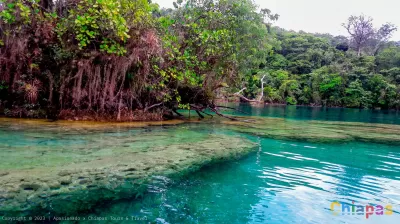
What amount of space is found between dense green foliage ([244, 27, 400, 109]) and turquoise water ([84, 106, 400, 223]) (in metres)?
33.4

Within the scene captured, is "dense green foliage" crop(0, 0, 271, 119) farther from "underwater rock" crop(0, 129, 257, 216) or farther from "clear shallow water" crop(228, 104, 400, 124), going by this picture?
"clear shallow water" crop(228, 104, 400, 124)

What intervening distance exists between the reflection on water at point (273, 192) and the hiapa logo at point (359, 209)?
0.10 meters

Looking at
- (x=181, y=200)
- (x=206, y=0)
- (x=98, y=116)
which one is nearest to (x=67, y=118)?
(x=98, y=116)

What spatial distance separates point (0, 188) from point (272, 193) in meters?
4.36

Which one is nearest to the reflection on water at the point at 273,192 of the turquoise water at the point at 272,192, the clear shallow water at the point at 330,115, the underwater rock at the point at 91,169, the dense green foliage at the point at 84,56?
the turquoise water at the point at 272,192

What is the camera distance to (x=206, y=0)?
59.5 feet

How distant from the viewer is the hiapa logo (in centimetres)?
419

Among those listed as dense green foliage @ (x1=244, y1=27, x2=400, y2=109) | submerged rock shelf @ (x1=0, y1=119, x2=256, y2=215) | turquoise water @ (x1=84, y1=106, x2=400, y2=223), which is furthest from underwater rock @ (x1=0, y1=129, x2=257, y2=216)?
dense green foliage @ (x1=244, y1=27, x2=400, y2=109)

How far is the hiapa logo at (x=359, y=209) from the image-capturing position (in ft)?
13.7

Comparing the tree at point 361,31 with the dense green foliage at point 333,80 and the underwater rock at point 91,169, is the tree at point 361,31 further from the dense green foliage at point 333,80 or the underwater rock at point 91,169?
the underwater rock at point 91,169

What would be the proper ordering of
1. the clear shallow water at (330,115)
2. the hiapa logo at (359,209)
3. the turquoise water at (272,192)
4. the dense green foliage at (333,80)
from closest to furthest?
the turquoise water at (272,192)
the hiapa logo at (359,209)
the clear shallow water at (330,115)
the dense green foliage at (333,80)

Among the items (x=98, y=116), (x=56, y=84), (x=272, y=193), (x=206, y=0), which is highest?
Answer: (x=206, y=0)

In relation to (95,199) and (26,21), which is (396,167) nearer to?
(95,199)

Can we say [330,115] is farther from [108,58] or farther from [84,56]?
[84,56]
